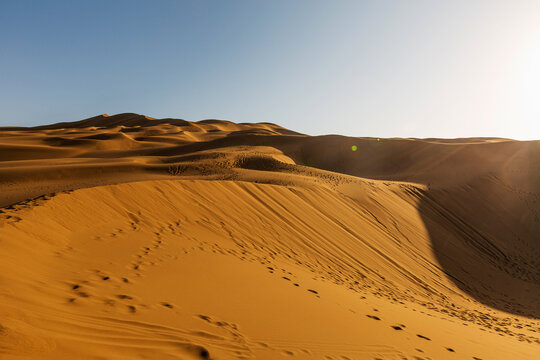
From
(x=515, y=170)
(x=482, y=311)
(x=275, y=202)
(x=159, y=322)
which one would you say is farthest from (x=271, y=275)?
(x=515, y=170)

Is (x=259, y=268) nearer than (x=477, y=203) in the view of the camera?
Yes

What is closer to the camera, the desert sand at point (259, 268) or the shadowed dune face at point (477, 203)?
the desert sand at point (259, 268)

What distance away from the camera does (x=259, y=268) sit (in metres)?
5.65

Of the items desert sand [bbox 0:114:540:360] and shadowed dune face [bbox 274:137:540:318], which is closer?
desert sand [bbox 0:114:540:360]

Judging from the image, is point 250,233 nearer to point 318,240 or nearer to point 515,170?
point 318,240

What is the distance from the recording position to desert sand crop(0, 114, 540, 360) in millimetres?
3015

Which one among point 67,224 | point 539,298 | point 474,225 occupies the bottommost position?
point 539,298

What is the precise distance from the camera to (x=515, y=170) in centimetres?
1980

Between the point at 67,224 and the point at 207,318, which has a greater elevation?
the point at 67,224

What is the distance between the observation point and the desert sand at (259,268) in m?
3.02

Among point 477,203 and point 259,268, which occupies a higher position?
point 477,203

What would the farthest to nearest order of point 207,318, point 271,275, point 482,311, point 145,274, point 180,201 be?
1. point 180,201
2. point 482,311
3. point 271,275
4. point 145,274
5. point 207,318

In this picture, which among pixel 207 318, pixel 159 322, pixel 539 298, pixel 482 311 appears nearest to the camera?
pixel 159 322

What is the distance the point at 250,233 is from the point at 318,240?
1.98 meters
